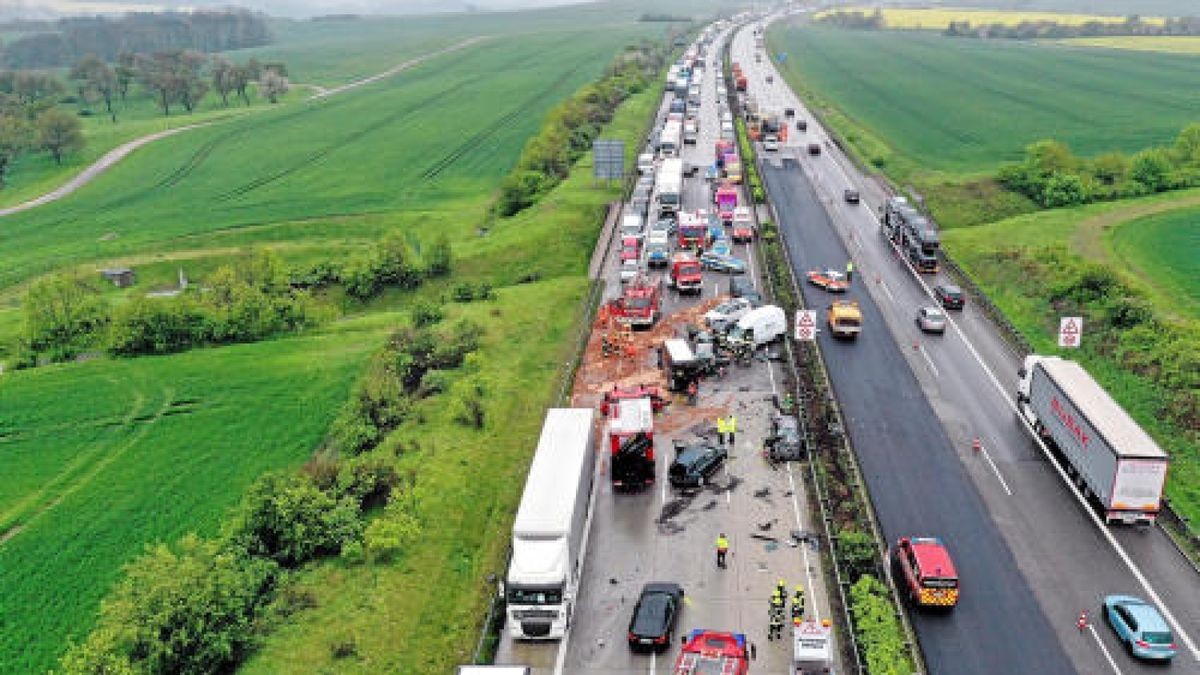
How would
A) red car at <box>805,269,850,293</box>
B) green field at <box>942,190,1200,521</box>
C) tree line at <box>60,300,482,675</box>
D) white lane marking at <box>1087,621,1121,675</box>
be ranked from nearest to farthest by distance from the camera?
1. white lane marking at <box>1087,621,1121,675</box>
2. tree line at <box>60,300,482,675</box>
3. green field at <box>942,190,1200,521</box>
4. red car at <box>805,269,850,293</box>

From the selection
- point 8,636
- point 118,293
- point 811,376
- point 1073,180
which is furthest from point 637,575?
point 1073,180

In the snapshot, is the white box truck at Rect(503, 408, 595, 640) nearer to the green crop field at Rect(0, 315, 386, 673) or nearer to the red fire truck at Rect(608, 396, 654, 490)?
the red fire truck at Rect(608, 396, 654, 490)

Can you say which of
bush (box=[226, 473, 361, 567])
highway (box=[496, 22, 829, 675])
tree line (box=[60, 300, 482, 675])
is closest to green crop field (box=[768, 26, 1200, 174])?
highway (box=[496, 22, 829, 675])

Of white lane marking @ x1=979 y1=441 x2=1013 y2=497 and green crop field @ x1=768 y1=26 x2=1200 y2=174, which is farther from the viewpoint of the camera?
green crop field @ x1=768 y1=26 x2=1200 y2=174

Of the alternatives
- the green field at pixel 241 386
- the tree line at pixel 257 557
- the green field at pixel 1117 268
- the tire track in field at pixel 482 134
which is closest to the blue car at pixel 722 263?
A: the green field at pixel 241 386

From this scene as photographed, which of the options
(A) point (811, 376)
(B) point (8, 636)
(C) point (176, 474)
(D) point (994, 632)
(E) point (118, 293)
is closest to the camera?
(D) point (994, 632)

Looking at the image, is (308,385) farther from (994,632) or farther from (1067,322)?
(1067,322)

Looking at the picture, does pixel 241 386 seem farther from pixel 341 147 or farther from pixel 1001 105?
pixel 1001 105
